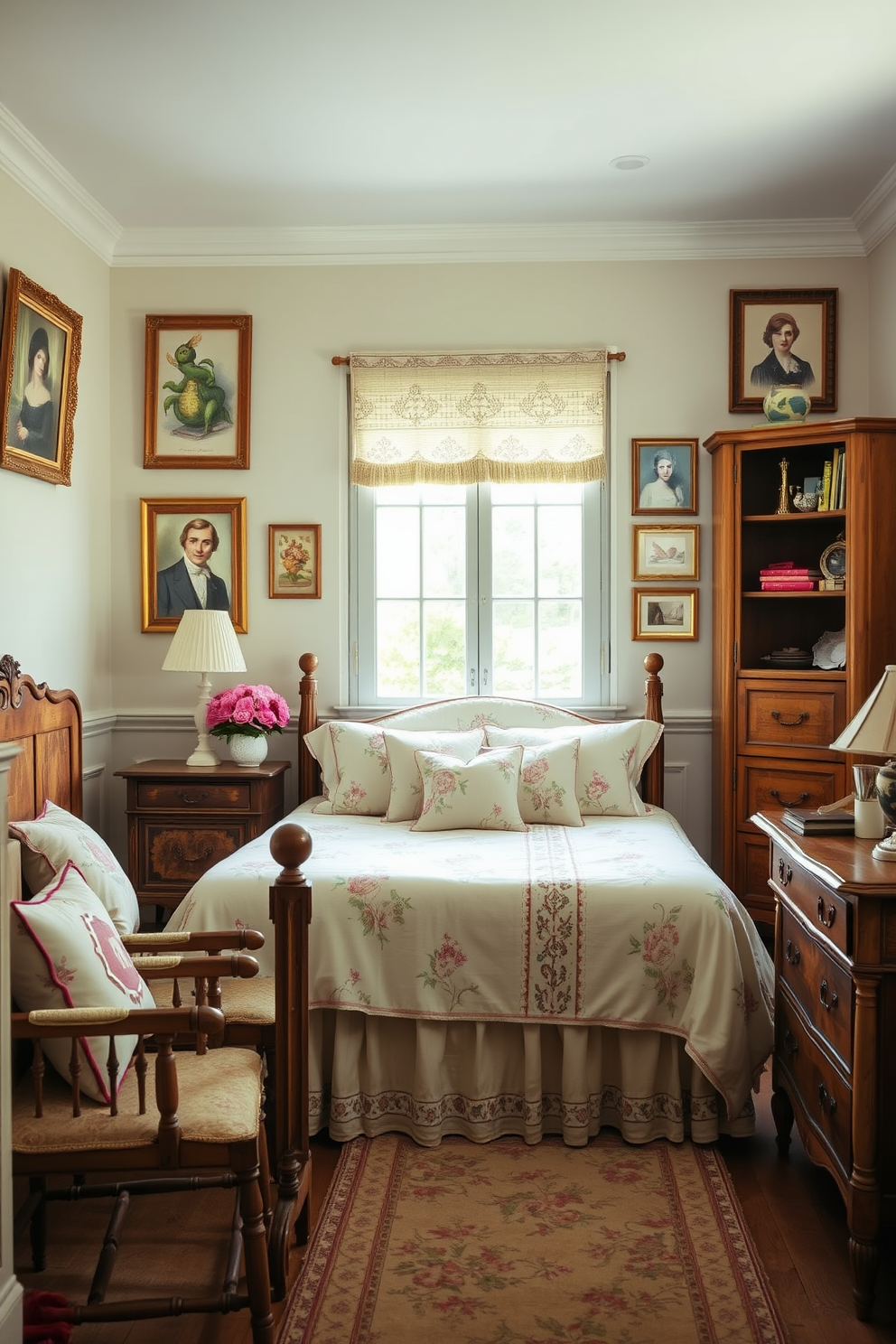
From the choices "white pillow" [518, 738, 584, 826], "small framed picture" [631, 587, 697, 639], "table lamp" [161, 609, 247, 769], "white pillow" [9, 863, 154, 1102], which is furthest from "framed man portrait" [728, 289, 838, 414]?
→ "white pillow" [9, 863, 154, 1102]

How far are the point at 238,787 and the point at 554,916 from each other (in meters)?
1.75

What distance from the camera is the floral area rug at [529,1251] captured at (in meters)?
2.10

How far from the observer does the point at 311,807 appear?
4156 mm

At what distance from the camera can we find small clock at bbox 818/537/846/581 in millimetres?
4195

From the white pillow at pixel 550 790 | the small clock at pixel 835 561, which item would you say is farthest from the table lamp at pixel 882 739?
the small clock at pixel 835 561

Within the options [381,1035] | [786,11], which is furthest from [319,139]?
[381,1035]

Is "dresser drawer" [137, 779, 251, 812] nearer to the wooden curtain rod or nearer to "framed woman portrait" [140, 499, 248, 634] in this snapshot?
"framed woman portrait" [140, 499, 248, 634]

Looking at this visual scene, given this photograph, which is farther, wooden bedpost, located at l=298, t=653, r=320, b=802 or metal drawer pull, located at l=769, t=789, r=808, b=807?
wooden bedpost, located at l=298, t=653, r=320, b=802

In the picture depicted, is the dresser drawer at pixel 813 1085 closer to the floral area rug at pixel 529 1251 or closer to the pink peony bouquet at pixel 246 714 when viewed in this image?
the floral area rug at pixel 529 1251

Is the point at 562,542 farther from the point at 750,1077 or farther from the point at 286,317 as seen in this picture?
the point at 750,1077

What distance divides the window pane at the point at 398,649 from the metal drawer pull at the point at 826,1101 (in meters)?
2.71

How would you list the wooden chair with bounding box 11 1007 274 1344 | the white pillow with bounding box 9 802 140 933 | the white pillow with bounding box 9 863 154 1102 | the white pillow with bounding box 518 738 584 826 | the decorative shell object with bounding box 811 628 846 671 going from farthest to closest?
1. the decorative shell object with bounding box 811 628 846 671
2. the white pillow with bounding box 518 738 584 826
3. the white pillow with bounding box 9 802 140 933
4. the white pillow with bounding box 9 863 154 1102
5. the wooden chair with bounding box 11 1007 274 1344

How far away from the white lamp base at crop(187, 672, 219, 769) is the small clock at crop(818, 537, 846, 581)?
2594 mm

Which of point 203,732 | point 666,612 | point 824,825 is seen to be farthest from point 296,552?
point 824,825
